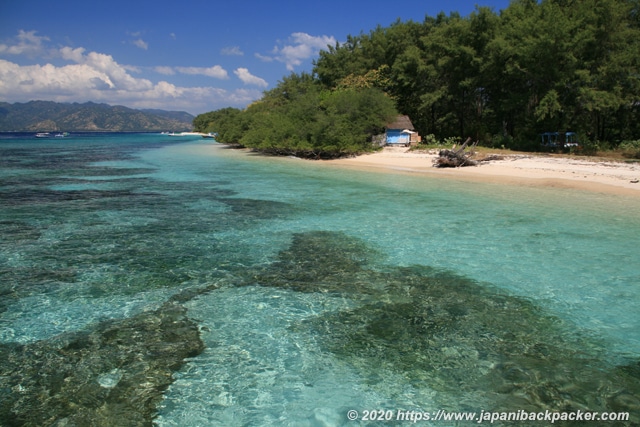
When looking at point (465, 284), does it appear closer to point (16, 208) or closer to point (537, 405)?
point (537, 405)

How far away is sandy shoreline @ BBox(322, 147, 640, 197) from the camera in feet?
58.3

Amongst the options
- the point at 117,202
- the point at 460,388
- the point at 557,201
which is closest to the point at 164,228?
the point at 117,202

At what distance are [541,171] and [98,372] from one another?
2264 centimetres

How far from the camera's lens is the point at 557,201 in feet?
49.1

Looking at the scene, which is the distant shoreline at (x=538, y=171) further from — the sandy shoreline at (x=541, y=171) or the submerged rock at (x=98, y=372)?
the submerged rock at (x=98, y=372)

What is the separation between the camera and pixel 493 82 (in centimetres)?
3559

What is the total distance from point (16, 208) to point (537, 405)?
16.0 metres

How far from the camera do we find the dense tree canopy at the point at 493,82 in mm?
25766

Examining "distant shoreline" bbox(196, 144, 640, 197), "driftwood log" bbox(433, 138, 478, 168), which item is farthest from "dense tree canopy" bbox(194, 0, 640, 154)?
"driftwood log" bbox(433, 138, 478, 168)

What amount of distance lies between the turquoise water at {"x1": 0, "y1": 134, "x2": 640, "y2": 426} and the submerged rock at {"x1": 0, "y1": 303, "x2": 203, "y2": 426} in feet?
0.07

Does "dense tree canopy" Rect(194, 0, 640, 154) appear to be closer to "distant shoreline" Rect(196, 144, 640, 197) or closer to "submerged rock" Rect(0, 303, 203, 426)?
"distant shoreline" Rect(196, 144, 640, 197)

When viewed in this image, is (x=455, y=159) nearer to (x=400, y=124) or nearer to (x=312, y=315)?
(x=400, y=124)

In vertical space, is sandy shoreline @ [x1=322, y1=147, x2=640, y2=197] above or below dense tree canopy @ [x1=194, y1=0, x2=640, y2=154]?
below

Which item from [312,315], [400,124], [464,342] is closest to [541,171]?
[400,124]
